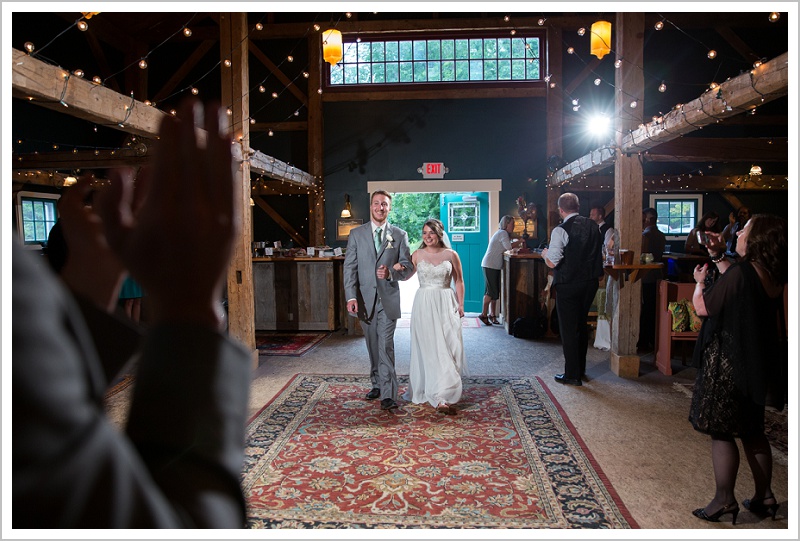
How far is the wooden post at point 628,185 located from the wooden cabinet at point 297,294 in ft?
13.9

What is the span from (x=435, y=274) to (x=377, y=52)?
716cm

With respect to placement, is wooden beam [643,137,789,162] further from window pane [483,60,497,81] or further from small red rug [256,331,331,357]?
small red rug [256,331,331,357]

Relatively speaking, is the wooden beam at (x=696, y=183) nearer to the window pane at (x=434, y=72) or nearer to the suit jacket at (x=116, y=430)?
the window pane at (x=434, y=72)

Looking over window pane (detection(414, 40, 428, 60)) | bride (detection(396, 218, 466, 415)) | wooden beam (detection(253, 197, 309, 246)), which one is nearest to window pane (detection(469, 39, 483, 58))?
window pane (detection(414, 40, 428, 60))

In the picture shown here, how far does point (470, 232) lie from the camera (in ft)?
34.9

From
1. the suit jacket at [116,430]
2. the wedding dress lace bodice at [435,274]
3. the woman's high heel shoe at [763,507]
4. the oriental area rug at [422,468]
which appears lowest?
the oriental area rug at [422,468]

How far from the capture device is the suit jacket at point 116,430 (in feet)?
1.06

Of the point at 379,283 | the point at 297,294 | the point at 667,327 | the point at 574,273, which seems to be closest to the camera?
the point at 379,283

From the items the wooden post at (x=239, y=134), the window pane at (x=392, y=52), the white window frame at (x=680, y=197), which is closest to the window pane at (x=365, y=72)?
the window pane at (x=392, y=52)

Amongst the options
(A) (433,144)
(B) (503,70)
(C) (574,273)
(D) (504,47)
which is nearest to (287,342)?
(C) (574,273)

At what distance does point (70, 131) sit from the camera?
33.7ft

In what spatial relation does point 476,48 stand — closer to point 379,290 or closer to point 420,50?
point 420,50

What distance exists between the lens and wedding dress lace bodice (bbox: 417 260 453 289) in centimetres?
472

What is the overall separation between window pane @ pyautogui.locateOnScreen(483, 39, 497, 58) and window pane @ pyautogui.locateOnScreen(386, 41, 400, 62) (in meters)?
1.67
